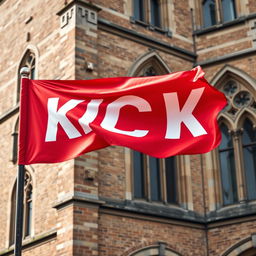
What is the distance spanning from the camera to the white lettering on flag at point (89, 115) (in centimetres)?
778

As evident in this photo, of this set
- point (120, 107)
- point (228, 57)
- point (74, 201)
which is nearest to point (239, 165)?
point (228, 57)

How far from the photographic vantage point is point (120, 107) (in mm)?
7922

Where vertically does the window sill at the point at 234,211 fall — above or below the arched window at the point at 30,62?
below

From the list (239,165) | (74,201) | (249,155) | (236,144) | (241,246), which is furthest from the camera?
(236,144)

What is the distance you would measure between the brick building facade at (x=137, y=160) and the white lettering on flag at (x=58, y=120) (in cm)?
470

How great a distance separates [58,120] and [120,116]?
0.86 m

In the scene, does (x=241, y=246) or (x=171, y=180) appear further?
(x=171, y=180)

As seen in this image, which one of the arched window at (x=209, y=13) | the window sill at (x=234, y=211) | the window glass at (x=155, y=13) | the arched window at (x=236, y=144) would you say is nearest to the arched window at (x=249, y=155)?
the arched window at (x=236, y=144)

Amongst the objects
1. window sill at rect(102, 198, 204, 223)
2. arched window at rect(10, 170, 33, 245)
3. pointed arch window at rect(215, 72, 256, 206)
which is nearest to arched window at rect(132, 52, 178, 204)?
window sill at rect(102, 198, 204, 223)

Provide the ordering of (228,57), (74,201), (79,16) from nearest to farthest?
(74,201) < (79,16) < (228,57)

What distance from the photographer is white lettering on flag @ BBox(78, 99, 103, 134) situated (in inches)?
306

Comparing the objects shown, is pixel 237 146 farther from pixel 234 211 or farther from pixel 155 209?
pixel 155 209

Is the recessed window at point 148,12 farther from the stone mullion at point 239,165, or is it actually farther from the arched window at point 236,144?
the stone mullion at point 239,165

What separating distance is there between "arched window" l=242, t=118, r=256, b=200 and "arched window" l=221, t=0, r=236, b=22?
3314 millimetres
